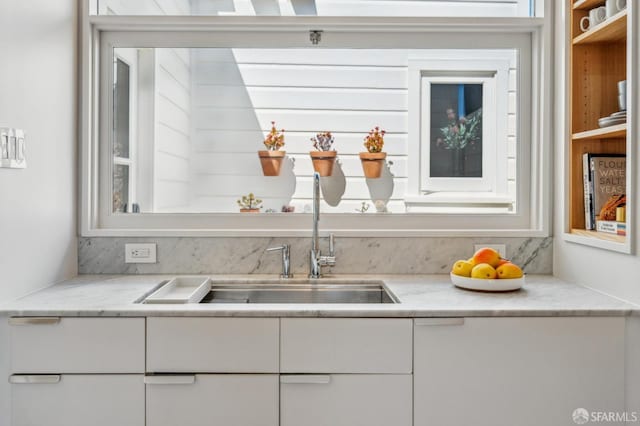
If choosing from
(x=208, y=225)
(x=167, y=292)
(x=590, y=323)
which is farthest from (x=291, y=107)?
(x=590, y=323)

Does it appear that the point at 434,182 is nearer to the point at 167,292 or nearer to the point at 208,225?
the point at 208,225

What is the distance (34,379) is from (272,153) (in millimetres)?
1272

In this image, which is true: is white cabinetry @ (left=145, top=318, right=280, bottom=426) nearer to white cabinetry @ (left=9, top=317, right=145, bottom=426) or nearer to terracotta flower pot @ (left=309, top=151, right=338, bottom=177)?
white cabinetry @ (left=9, top=317, right=145, bottom=426)

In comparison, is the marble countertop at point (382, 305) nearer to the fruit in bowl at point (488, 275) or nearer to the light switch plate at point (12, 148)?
the fruit in bowl at point (488, 275)

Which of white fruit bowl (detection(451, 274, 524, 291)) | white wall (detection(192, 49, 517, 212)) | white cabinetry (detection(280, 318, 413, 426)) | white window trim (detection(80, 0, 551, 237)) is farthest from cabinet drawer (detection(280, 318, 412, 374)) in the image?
white wall (detection(192, 49, 517, 212))

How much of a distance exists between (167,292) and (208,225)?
407 mm

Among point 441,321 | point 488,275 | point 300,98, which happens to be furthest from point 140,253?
point 488,275

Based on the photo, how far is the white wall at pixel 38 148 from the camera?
1722mm

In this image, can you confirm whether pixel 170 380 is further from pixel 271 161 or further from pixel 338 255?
pixel 271 161

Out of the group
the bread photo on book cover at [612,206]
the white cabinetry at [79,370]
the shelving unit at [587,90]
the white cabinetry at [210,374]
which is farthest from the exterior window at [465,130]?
the white cabinetry at [79,370]

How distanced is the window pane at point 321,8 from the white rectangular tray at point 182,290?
117cm

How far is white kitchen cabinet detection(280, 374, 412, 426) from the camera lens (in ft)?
5.40

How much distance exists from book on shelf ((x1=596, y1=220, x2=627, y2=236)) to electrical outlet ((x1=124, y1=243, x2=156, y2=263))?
5.92ft

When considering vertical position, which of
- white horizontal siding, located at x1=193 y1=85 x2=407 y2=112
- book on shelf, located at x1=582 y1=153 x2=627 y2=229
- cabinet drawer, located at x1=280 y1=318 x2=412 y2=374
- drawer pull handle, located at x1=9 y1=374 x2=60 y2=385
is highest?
white horizontal siding, located at x1=193 y1=85 x2=407 y2=112
